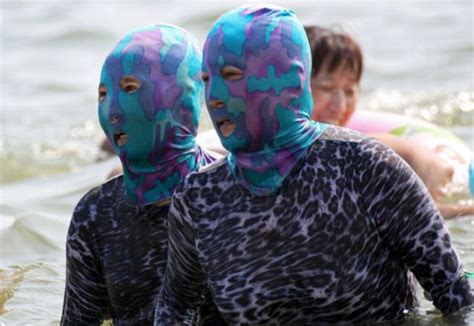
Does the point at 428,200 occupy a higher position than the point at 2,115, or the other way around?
the point at 428,200

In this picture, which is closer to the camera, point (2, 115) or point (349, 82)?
point (349, 82)

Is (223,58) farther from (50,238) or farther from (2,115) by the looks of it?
(2,115)

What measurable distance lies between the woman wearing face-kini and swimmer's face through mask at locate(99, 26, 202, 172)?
0.84 ft

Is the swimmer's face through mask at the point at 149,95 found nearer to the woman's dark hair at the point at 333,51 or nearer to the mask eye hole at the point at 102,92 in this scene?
the mask eye hole at the point at 102,92

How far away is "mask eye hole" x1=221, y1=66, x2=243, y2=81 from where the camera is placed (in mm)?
3141

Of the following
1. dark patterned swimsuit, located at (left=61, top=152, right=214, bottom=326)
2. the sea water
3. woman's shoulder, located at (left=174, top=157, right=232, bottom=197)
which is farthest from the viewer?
the sea water

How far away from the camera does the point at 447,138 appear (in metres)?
6.76

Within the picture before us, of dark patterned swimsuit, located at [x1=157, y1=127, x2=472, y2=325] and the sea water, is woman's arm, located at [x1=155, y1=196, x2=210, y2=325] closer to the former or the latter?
dark patterned swimsuit, located at [x1=157, y1=127, x2=472, y2=325]

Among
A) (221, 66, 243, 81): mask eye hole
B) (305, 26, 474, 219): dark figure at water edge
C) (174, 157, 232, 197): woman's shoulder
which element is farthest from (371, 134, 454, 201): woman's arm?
(221, 66, 243, 81): mask eye hole

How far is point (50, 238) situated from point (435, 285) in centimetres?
348

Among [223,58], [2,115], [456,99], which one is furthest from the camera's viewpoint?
[2,115]

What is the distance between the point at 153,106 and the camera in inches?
136

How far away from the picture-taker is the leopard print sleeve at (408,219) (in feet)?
10.3

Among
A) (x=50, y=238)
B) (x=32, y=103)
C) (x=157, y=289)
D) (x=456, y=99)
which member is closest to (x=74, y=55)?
(x=32, y=103)
